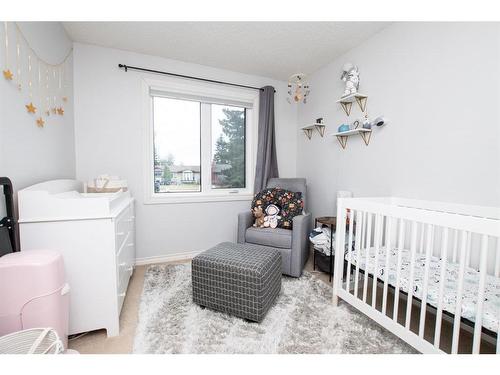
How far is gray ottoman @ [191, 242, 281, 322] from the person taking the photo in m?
1.47

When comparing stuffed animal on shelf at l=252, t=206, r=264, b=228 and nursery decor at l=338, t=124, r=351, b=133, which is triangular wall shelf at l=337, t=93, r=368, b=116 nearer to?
nursery decor at l=338, t=124, r=351, b=133

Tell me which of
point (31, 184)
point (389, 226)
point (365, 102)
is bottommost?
point (389, 226)

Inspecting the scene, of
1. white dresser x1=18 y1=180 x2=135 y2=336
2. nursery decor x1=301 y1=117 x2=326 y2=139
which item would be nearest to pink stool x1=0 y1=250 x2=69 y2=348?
white dresser x1=18 y1=180 x2=135 y2=336

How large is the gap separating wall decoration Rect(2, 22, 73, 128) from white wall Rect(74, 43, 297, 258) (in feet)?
0.92

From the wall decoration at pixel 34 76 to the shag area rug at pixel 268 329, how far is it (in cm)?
151

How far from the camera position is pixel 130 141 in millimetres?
2393

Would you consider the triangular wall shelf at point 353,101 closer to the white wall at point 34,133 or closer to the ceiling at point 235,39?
the ceiling at point 235,39

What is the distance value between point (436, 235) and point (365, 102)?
1.27m

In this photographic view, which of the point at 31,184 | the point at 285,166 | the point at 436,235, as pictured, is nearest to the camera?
the point at 31,184

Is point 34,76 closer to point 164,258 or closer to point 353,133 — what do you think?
point 164,258

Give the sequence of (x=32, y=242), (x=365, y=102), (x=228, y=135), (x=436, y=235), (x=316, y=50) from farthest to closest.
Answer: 1. (x=228, y=135)
2. (x=316, y=50)
3. (x=365, y=102)
4. (x=436, y=235)
5. (x=32, y=242)
